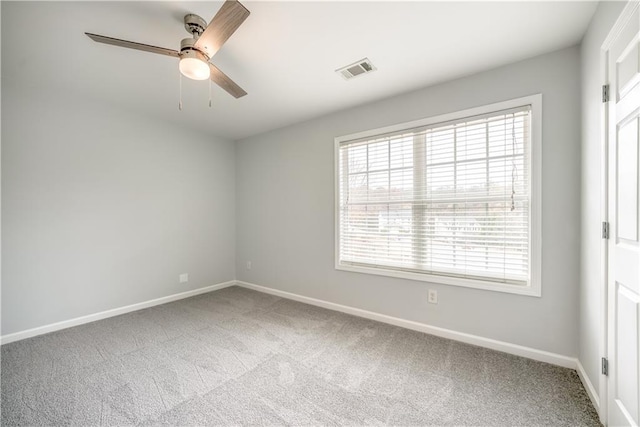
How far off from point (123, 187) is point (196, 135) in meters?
1.29

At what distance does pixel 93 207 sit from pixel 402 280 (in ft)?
12.0

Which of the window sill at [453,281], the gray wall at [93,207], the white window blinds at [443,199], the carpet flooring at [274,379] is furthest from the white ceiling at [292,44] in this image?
the carpet flooring at [274,379]

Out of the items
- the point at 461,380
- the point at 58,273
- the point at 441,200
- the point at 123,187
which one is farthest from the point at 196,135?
the point at 461,380

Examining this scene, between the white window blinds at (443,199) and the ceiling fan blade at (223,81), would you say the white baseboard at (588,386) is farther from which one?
the ceiling fan blade at (223,81)

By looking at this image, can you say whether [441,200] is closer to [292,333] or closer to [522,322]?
[522,322]

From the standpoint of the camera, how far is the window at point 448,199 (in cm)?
219

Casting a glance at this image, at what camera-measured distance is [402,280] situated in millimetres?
2787

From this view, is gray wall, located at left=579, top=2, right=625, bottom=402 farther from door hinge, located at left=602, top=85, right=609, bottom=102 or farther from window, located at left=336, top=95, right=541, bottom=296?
window, located at left=336, top=95, right=541, bottom=296

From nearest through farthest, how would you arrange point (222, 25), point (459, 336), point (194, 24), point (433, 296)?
point (222, 25)
point (194, 24)
point (459, 336)
point (433, 296)

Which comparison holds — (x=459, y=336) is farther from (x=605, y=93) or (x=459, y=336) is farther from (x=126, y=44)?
(x=126, y=44)

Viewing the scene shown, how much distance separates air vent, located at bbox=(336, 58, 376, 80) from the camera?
2223 mm

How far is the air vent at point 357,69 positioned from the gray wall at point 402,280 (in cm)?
64

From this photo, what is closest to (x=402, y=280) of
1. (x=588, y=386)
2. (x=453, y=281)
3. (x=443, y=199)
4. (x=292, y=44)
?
(x=453, y=281)

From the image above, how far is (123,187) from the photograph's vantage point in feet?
10.6
